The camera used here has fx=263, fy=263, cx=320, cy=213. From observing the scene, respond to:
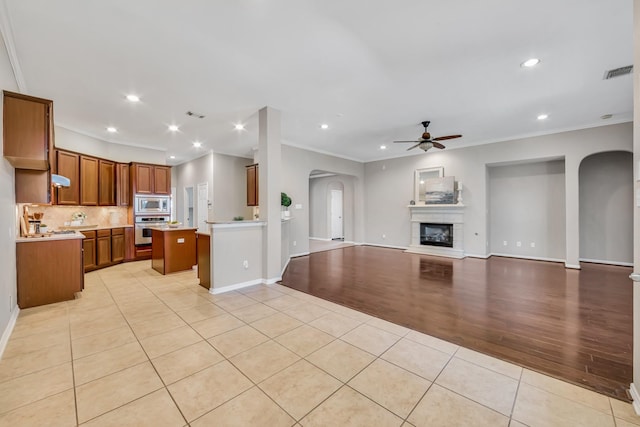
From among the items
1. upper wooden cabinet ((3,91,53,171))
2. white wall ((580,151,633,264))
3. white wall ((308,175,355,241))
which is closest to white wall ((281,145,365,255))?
white wall ((308,175,355,241))

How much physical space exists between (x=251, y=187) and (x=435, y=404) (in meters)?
6.34

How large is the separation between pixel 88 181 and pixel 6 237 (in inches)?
142

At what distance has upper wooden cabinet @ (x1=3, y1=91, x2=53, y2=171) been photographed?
2.76m

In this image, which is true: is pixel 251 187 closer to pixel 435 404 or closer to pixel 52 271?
pixel 52 271

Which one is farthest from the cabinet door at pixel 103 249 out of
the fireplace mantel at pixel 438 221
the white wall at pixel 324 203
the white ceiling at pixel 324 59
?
the fireplace mantel at pixel 438 221

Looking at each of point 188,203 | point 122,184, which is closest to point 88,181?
point 122,184

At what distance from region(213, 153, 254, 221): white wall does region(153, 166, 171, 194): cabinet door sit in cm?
120

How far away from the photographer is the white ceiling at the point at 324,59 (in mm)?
2348

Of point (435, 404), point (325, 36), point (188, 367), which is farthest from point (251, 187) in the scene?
point (435, 404)

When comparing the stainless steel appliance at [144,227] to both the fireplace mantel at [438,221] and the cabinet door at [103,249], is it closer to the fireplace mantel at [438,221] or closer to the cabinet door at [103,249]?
the cabinet door at [103,249]

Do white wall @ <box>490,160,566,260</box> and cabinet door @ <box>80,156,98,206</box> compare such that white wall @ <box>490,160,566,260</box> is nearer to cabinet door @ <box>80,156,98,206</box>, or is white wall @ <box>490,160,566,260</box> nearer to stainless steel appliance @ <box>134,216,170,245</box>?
stainless steel appliance @ <box>134,216,170,245</box>

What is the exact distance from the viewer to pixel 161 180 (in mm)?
6930

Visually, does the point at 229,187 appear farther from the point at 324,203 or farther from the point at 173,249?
the point at 324,203

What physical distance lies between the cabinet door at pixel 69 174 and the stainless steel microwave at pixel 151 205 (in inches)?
46.5
